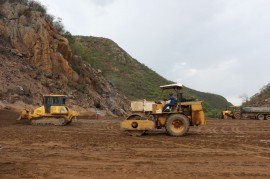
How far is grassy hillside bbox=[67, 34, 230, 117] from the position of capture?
222 ft

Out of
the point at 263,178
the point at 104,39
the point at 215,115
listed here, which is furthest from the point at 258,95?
the point at 263,178

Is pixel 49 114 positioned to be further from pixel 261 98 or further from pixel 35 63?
pixel 261 98

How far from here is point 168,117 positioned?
15320 millimetres

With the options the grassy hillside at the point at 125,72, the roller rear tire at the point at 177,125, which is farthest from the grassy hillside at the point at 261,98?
the roller rear tire at the point at 177,125

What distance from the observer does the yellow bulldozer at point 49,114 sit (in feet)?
72.2

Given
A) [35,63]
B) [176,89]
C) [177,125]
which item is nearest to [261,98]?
[35,63]

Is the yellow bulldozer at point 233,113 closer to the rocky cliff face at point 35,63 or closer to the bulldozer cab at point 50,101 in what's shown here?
the rocky cliff face at point 35,63

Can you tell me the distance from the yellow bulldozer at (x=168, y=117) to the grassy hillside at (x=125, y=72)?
46.7m

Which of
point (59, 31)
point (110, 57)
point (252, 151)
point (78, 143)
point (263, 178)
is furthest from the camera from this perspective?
point (110, 57)

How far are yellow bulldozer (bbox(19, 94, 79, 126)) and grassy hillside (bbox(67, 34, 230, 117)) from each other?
40.1m

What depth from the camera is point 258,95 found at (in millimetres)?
61031

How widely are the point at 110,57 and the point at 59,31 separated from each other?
39.5 meters

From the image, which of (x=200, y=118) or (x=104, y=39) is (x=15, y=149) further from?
(x=104, y=39)

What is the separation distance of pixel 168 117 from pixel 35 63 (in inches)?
905
